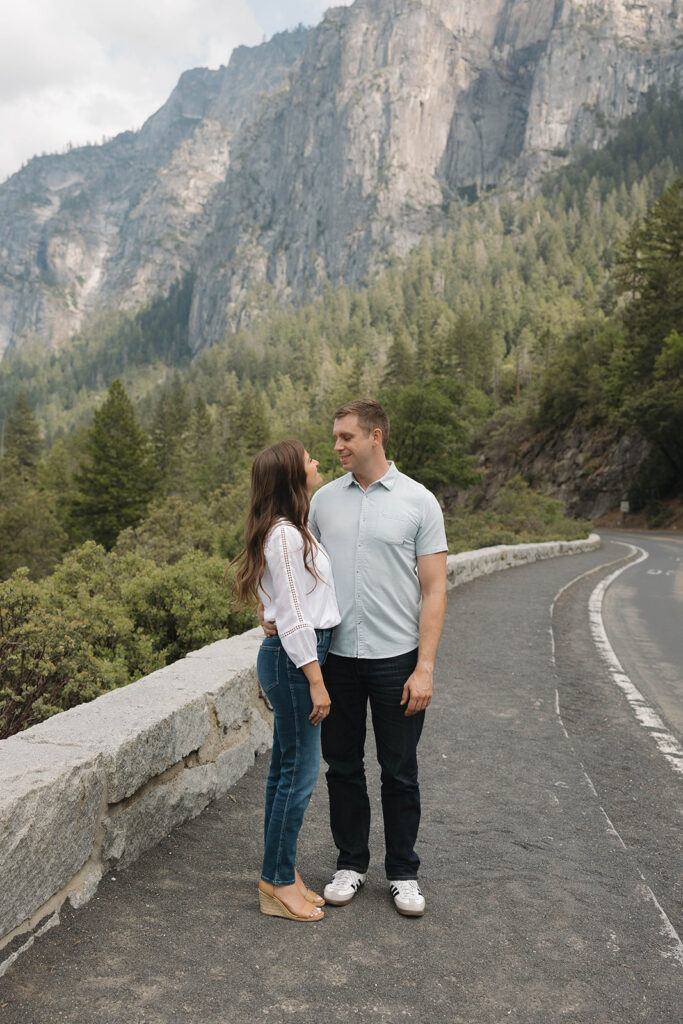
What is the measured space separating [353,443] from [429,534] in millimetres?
521

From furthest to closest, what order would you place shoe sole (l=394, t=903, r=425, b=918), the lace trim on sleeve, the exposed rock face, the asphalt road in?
the exposed rock face
the asphalt road
shoe sole (l=394, t=903, r=425, b=918)
the lace trim on sleeve

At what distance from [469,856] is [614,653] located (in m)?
6.65

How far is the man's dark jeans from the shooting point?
3.39 m

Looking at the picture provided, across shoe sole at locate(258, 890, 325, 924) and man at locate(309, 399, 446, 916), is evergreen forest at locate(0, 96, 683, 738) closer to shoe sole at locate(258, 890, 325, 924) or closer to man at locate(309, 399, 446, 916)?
shoe sole at locate(258, 890, 325, 924)

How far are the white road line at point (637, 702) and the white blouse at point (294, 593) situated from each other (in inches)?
145

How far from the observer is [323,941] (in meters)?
3.10

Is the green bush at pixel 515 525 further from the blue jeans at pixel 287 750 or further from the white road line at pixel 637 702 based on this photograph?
the blue jeans at pixel 287 750

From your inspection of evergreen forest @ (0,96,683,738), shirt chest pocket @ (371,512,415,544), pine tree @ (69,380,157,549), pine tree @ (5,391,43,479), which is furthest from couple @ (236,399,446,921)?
→ pine tree @ (5,391,43,479)

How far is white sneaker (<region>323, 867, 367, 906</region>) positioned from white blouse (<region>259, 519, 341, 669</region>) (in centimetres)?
113

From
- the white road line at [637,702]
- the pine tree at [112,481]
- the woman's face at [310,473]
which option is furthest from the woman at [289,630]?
the pine tree at [112,481]

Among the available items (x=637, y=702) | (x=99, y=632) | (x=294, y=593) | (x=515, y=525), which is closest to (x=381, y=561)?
(x=294, y=593)

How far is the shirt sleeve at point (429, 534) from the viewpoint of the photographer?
337 centimetres

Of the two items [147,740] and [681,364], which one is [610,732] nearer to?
[147,740]

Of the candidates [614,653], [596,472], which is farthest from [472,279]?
[614,653]
